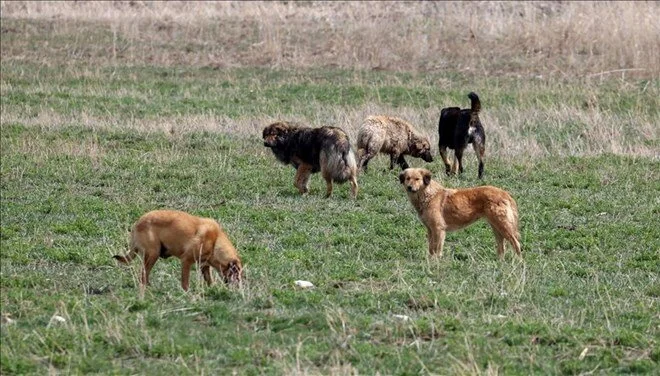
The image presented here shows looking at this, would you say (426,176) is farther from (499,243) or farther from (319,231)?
(319,231)

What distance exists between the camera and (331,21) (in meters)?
31.4

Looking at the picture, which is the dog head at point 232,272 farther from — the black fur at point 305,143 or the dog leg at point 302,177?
the dog leg at point 302,177

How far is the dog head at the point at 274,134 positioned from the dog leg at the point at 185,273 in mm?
6202

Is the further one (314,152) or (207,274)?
(314,152)

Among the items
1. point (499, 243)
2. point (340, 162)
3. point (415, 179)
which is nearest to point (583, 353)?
point (499, 243)

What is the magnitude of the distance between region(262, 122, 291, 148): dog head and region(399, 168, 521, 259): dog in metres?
3.99

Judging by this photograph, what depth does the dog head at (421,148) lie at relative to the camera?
58.0 ft

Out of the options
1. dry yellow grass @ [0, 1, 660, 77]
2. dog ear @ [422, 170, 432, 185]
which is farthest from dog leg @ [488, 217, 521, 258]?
dry yellow grass @ [0, 1, 660, 77]

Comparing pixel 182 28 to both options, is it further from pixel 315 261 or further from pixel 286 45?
pixel 315 261

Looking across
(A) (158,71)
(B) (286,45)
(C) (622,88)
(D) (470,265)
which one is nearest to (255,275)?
(D) (470,265)

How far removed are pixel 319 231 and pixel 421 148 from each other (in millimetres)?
4888

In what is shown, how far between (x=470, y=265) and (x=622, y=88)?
13.6 m

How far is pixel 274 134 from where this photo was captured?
16.0 metres

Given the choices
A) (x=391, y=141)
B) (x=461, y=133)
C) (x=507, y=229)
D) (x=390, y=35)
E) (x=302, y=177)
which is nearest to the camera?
(x=507, y=229)
